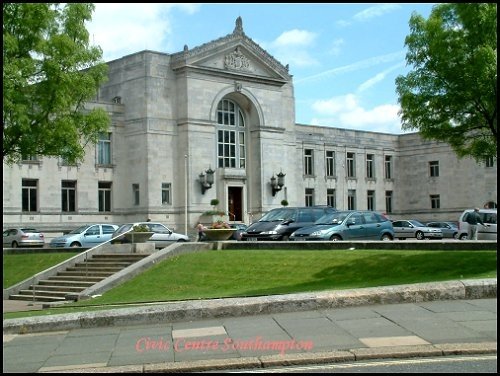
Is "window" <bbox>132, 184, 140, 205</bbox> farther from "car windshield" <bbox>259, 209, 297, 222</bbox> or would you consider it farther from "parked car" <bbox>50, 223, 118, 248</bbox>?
"car windshield" <bbox>259, 209, 297, 222</bbox>

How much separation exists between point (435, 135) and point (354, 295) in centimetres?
932

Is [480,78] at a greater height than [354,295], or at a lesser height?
greater

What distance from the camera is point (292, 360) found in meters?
9.02

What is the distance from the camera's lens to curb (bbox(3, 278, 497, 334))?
12484 millimetres

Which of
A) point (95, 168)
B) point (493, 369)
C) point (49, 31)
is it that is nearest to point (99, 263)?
point (49, 31)

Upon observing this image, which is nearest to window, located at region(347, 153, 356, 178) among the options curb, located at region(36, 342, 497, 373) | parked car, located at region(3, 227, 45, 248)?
parked car, located at region(3, 227, 45, 248)

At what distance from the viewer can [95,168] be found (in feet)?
169

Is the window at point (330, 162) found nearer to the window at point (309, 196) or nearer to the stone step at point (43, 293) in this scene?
the window at point (309, 196)

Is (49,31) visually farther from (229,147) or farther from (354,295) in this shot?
(229,147)

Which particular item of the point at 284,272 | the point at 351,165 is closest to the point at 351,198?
the point at 351,165

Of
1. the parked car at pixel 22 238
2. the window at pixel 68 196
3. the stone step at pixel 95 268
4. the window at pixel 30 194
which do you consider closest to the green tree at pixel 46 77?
the stone step at pixel 95 268

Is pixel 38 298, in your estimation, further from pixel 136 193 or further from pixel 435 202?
pixel 435 202

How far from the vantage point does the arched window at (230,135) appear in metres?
55.8

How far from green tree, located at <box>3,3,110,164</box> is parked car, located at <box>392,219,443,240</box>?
95.4 ft
